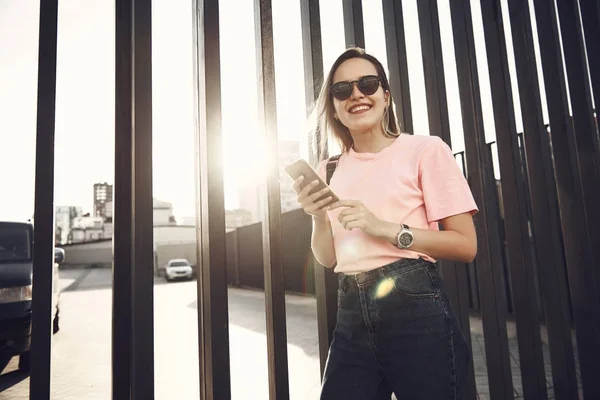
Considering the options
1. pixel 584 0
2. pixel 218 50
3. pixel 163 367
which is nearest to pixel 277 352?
pixel 218 50

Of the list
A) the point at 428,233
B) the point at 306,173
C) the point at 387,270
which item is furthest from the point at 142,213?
the point at 428,233

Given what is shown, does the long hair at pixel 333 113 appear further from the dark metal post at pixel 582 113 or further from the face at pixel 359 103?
the dark metal post at pixel 582 113

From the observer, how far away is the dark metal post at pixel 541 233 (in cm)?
214

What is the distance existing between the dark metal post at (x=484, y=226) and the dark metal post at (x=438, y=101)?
13 cm

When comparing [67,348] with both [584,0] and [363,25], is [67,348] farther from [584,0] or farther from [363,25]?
[584,0]

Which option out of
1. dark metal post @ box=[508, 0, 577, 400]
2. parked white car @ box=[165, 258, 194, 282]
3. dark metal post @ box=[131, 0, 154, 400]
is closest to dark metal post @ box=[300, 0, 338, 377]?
dark metal post @ box=[131, 0, 154, 400]

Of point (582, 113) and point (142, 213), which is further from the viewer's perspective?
point (582, 113)

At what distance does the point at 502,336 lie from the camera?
81.7 inches

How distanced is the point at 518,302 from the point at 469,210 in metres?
1.05

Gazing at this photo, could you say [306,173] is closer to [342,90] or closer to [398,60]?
[342,90]

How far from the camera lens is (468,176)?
83.1 inches

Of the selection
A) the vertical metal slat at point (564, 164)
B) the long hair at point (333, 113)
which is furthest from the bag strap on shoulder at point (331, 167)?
the vertical metal slat at point (564, 164)

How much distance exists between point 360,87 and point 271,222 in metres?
0.61

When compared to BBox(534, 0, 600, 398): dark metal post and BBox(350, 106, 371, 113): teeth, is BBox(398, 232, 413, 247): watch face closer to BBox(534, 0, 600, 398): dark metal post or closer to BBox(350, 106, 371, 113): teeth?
BBox(350, 106, 371, 113): teeth
